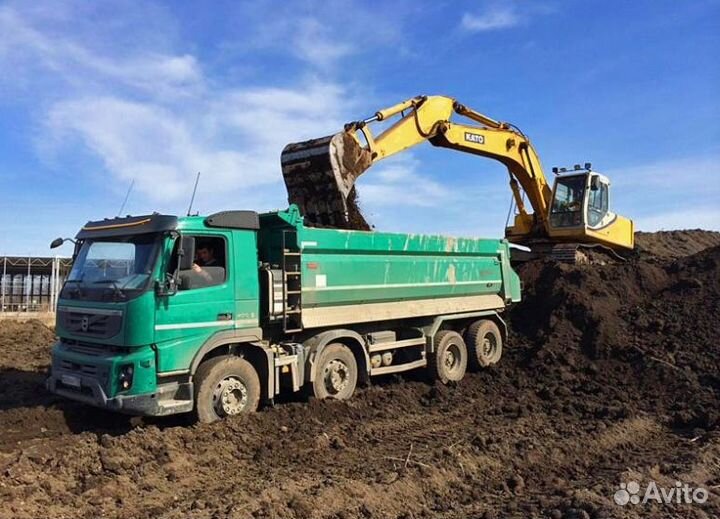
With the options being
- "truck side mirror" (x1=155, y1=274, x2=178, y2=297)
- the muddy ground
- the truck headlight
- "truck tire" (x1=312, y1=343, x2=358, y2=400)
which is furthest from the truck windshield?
"truck tire" (x1=312, y1=343, x2=358, y2=400)

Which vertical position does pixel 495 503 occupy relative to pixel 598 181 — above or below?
below

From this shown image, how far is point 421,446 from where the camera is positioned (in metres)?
6.78

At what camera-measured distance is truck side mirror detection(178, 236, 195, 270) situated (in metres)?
6.79

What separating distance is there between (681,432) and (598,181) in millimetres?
10561

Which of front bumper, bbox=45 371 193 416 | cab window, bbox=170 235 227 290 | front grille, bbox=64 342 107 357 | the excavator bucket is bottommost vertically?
front bumper, bbox=45 371 193 416

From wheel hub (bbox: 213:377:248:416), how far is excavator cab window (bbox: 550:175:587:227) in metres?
12.2

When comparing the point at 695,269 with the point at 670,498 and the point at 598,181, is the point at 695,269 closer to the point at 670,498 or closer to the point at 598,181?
the point at 598,181

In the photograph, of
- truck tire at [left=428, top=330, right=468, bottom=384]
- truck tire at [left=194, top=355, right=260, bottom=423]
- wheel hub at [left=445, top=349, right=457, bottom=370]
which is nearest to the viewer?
truck tire at [left=194, top=355, right=260, bottom=423]

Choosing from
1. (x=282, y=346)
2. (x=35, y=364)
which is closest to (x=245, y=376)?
(x=282, y=346)

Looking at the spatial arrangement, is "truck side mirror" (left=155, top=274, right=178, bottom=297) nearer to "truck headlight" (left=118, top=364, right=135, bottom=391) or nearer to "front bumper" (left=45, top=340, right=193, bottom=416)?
"front bumper" (left=45, top=340, right=193, bottom=416)

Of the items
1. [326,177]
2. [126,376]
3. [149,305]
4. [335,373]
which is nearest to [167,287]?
[149,305]

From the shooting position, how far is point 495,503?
5203 millimetres

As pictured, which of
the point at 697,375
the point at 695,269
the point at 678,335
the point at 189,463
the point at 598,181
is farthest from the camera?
the point at 598,181

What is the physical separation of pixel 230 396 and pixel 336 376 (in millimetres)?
1836
